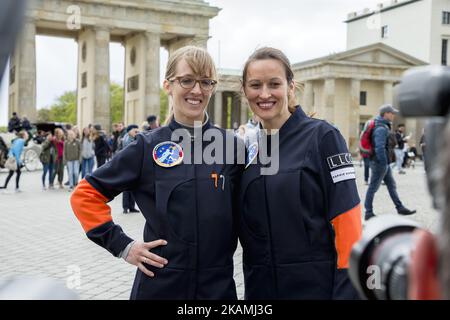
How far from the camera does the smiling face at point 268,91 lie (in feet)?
8.63

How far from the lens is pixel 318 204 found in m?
2.44

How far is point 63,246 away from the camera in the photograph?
8.46 meters

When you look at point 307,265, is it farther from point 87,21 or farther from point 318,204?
point 87,21

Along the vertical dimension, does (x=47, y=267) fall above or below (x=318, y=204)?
below

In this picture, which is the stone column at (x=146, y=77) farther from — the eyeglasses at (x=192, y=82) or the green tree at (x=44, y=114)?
the green tree at (x=44, y=114)

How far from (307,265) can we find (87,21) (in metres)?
48.6

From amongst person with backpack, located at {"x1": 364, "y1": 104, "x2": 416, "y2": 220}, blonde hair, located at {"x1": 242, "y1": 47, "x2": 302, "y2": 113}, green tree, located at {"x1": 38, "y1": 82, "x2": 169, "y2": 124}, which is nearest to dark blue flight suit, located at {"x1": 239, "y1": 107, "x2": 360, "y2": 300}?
blonde hair, located at {"x1": 242, "y1": 47, "x2": 302, "y2": 113}

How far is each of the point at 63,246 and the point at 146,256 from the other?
6.45m

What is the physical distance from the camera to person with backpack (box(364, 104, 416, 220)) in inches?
437

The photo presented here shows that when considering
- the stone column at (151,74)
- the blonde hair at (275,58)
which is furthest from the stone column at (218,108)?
the blonde hair at (275,58)

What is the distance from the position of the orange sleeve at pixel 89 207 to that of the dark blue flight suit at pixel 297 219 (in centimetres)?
62

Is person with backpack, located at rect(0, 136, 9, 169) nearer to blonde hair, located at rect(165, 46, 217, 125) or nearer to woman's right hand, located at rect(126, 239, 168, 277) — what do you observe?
blonde hair, located at rect(165, 46, 217, 125)

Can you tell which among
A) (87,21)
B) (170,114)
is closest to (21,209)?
(170,114)
